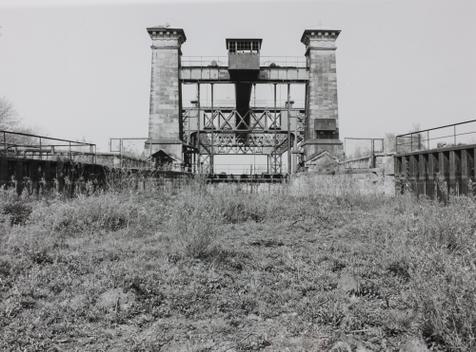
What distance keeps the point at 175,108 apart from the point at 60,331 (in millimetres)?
26844

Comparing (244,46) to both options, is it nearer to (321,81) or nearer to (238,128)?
(321,81)

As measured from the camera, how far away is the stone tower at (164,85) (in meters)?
29.7

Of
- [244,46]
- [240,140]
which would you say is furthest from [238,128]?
[244,46]

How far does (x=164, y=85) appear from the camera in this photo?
30.1 m

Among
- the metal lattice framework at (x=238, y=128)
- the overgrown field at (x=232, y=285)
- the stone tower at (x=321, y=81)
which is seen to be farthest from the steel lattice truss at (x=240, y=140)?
the overgrown field at (x=232, y=285)

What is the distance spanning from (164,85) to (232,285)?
26774 millimetres

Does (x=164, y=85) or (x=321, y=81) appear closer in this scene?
(x=164, y=85)

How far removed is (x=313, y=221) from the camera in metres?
8.93

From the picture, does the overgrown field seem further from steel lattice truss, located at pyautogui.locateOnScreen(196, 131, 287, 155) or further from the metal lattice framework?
steel lattice truss, located at pyautogui.locateOnScreen(196, 131, 287, 155)

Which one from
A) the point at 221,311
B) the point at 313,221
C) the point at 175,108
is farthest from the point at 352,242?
the point at 175,108

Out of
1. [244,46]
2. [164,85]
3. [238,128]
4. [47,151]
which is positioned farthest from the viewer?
[238,128]

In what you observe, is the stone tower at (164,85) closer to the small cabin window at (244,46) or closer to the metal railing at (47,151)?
the small cabin window at (244,46)

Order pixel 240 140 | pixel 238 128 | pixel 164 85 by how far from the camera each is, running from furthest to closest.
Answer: pixel 240 140 → pixel 238 128 → pixel 164 85

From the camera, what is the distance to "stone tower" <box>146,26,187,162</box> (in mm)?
29734
